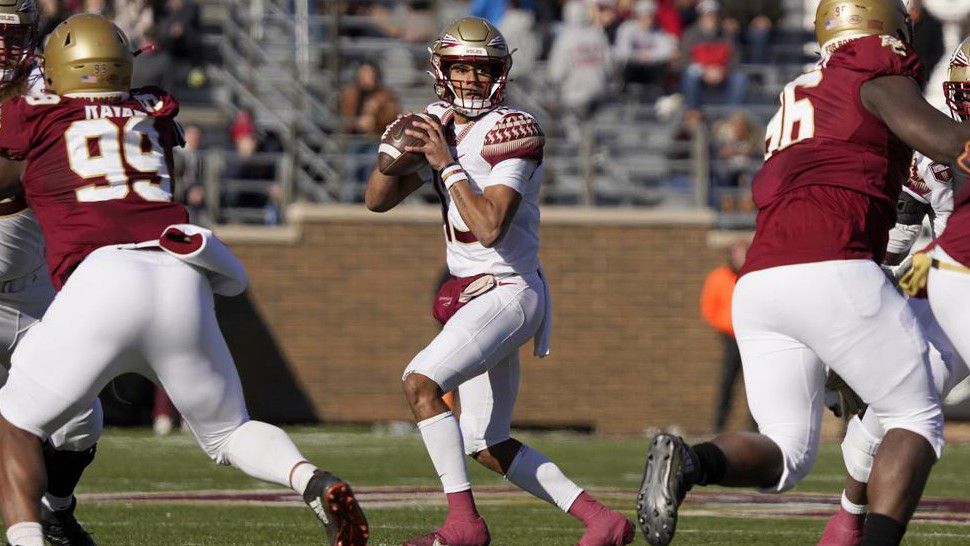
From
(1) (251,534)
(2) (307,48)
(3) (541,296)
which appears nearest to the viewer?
(3) (541,296)

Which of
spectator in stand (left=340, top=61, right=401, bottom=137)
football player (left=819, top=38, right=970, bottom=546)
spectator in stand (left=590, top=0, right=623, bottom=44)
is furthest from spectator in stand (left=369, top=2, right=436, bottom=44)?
football player (left=819, top=38, right=970, bottom=546)

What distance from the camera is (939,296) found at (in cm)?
534

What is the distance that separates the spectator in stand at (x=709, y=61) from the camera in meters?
17.3

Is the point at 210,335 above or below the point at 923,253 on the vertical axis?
below

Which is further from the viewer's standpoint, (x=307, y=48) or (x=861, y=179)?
(x=307, y=48)

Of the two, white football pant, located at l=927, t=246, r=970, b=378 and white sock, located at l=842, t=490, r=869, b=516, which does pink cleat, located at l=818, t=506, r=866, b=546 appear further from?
white football pant, located at l=927, t=246, r=970, b=378

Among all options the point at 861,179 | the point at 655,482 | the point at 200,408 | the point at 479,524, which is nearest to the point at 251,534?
the point at 479,524

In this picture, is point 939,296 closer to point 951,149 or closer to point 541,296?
point 951,149

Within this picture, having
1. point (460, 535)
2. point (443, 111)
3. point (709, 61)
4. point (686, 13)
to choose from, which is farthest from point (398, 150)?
point (686, 13)

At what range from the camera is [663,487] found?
5301mm

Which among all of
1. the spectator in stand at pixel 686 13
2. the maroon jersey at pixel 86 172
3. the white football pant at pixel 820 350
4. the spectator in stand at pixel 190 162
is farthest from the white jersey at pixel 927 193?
the spectator in stand at pixel 686 13

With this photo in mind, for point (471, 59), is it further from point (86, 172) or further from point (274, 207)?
point (274, 207)

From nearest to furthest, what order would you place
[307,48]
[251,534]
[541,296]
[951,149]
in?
1. [951,149]
2. [541,296]
3. [251,534]
4. [307,48]

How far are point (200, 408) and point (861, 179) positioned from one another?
2063 millimetres
